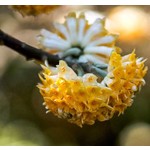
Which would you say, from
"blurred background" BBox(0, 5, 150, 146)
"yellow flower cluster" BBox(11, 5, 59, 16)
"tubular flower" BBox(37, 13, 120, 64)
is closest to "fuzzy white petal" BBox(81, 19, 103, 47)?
"tubular flower" BBox(37, 13, 120, 64)

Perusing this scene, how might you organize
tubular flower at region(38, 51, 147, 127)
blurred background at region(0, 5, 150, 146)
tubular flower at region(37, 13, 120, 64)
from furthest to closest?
blurred background at region(0, 5, 150, 146) → tubular flower at region(37, 13, 120, 64) → tubular flower at region(38, 51, 147, 127)

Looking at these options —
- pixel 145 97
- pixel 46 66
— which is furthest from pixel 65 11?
pixel 46 66

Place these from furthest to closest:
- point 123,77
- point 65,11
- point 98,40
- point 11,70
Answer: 1. point 11,70
2. point 65,11
3. point 98,40
4. point 123,77

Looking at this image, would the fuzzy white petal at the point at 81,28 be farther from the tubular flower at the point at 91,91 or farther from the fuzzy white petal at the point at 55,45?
the tubular flower at the point at 91,91

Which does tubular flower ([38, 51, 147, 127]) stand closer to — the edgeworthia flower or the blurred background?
the edgeworthia flower
